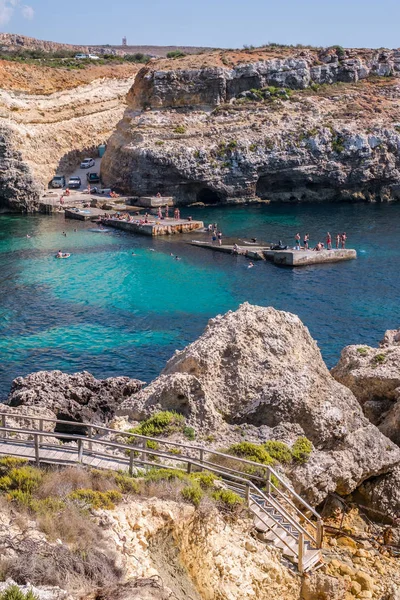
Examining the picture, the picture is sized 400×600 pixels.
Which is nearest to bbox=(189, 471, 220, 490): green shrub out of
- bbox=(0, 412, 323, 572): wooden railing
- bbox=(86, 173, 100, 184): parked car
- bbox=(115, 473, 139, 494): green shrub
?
bbox=(0, 412, 323, 572): wooden railing

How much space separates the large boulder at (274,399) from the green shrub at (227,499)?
3.92m

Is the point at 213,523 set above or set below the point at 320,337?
above

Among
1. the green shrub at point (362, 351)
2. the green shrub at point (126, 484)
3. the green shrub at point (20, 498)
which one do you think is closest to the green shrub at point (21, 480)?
the green shrub at point (20, 498)

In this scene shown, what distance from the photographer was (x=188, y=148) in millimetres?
101688

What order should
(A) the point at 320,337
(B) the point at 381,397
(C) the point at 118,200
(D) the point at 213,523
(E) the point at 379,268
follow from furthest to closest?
(C) the point at 118,200 → (E) the point at 379,268 → (A) the point at 320,337 → (B) the point at 381,397 → (D) the point at 213,523

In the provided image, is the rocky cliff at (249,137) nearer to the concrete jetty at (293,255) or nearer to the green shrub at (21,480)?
the concrete jetty at (293,255)

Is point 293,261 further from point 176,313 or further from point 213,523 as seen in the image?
point 213,523

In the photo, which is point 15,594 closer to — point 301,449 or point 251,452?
point 251,452

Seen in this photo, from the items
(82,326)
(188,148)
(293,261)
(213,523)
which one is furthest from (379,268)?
(213,523)

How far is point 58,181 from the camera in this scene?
110m

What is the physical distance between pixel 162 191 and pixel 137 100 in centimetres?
1768

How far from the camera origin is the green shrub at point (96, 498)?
14086 mm

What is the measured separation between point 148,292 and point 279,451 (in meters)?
41.3

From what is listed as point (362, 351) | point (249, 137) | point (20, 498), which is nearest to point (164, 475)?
point (20, 498)
